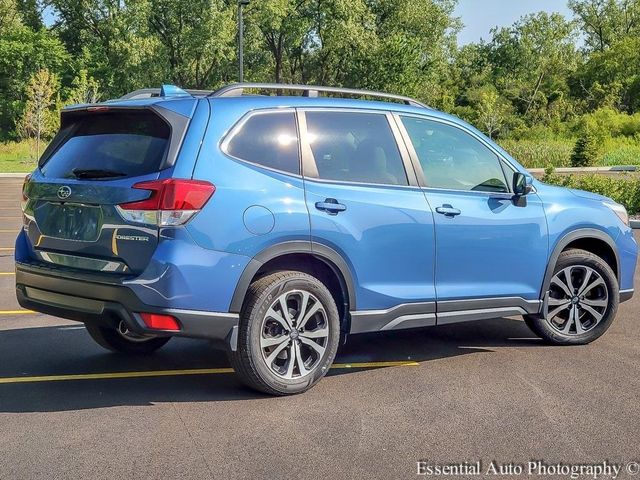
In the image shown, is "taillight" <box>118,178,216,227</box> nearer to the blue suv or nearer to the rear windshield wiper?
the blue suv

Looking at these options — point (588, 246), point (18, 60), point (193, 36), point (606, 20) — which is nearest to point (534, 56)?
point (606, 20)

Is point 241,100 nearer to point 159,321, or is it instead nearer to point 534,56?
point 159,321

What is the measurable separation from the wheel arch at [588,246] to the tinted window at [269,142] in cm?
234

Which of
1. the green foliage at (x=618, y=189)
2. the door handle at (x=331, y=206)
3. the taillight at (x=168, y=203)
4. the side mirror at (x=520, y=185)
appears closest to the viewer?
the taillight at (x=168, y=203)

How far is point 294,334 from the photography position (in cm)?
479

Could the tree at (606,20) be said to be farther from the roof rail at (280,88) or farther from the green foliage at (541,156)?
the roof rail at (280,88)

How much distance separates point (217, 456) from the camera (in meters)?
3.84

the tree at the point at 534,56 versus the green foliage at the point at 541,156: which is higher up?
the tree at the point at 534,56

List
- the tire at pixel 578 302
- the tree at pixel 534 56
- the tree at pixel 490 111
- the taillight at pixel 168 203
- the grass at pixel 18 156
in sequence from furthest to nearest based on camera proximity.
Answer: the tree at pixel 534 56 < the tree at pixel 490 111 < the grass at pixel 18 156 < the tire at pixel 578 302 < the taillight at pixel 168 203

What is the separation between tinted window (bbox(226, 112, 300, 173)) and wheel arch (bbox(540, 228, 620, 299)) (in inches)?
92.0

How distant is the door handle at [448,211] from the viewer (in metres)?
5.36

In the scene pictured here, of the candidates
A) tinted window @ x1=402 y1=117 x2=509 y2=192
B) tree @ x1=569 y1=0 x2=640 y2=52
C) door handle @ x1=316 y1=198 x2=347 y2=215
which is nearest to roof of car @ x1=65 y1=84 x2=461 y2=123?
tinted window @ x1=402 y1=117 x2=509 y2=192

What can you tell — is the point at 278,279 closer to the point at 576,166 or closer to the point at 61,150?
the point at 61,150

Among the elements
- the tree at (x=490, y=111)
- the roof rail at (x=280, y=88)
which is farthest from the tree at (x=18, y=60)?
the roof rail at (x=280, y=88)
